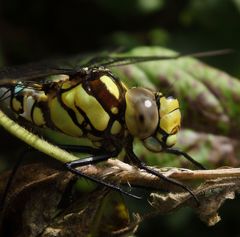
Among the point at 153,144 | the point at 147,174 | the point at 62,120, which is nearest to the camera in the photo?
the point at 147,174

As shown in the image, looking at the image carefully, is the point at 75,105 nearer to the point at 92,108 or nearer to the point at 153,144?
the point at 92,108

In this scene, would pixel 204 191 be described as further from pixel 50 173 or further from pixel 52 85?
pixel 52 85

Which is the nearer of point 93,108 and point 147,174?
point 147,174

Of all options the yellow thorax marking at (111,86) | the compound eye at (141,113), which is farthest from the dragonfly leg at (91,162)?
the yellow thorax marking at (111,86)

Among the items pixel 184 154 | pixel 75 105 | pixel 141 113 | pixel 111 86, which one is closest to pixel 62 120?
pixel 75 105

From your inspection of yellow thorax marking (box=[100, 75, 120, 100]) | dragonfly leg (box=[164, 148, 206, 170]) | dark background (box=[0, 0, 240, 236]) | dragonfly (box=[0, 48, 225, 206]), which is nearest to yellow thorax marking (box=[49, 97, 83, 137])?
dragonfly (box=[0, 48, 225, 206])

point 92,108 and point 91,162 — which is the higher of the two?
point 92,108

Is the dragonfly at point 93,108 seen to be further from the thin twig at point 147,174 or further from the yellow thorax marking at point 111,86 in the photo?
the thin twig at point 147,174

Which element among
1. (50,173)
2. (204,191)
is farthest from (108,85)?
(204,191)
